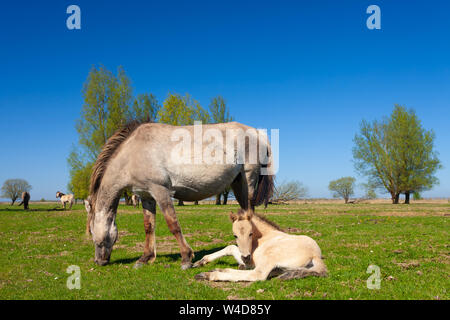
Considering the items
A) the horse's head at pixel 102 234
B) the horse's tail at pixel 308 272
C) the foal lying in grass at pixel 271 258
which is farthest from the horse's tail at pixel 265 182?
the horse's head at pixel 102 234

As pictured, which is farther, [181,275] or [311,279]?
[181,275]

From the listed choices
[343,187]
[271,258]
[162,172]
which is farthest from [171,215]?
[343,187]

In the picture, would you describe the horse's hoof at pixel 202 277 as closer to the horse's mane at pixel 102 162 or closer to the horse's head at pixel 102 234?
the horse's head at pixel 102 234

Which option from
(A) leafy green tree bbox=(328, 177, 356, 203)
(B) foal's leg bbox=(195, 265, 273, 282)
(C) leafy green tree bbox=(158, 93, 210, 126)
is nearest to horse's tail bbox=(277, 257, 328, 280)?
(B) foal's leg bbox=(195, 265, 273, 282)

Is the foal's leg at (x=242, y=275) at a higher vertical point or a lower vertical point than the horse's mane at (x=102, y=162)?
lower

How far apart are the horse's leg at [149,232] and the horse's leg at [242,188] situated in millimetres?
2207

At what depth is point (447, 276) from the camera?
20.1ft

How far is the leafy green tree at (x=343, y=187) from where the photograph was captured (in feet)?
278

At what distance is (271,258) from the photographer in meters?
5.81

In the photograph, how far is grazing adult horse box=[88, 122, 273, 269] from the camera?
7.40 metres

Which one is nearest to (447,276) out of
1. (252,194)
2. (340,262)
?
(340,262)

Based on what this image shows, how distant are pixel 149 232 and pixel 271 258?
3.62 metres
